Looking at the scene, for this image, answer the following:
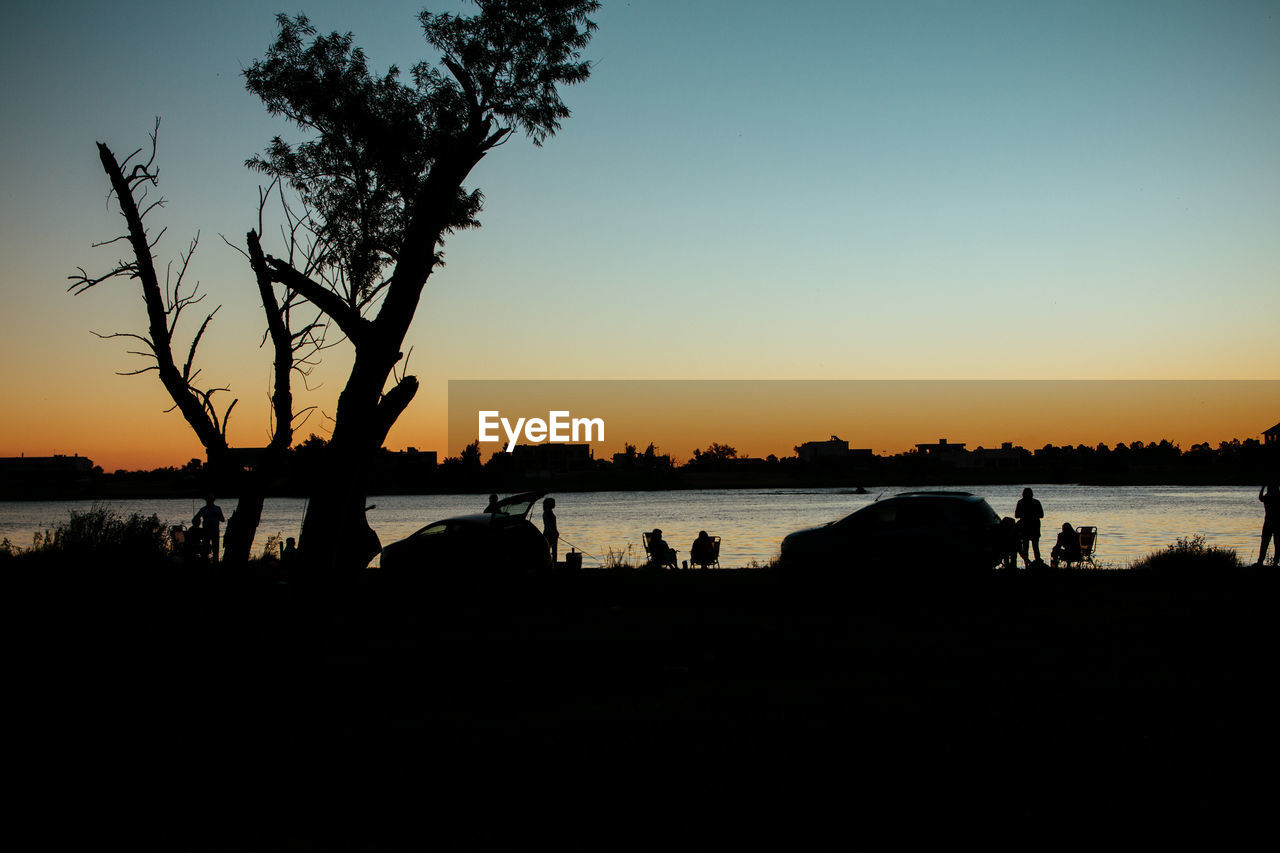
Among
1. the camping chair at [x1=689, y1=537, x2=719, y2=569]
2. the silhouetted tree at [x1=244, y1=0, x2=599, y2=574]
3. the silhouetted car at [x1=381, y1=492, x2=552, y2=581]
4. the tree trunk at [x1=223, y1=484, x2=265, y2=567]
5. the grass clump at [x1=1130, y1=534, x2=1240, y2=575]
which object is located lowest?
the camping chair at [x1=689, y1=537, x2=719, y2=569]

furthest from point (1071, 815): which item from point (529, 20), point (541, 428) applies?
point (541, 428)

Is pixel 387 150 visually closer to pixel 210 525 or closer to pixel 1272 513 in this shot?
pixel 210 525

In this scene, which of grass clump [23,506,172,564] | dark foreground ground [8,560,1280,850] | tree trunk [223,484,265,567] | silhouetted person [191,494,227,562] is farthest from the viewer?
silhouetted person [191,494,227,562]

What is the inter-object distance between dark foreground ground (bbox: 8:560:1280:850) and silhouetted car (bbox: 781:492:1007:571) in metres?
4.26

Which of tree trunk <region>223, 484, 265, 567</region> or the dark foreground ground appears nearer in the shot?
the dark foreground ground

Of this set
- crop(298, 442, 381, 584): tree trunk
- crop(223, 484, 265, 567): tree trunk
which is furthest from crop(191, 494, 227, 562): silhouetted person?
crop(298, 442, 381, 584): tree trunk

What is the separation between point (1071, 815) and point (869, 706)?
245 centimetres

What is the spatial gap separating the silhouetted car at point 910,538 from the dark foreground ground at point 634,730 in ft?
14.0

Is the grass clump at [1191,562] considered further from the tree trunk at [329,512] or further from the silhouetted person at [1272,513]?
the tree trunk at [329,512]

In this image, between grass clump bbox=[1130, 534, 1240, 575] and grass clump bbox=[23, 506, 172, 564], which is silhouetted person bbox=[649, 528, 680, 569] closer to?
grass clump bbox=[1130, 534, 1240, 575]

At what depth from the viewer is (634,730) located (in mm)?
7098

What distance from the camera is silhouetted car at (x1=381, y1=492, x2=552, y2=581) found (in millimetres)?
17969

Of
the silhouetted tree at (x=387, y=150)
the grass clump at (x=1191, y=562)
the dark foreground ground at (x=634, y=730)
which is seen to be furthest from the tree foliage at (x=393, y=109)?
the grass clump at (x=1191, y=562)

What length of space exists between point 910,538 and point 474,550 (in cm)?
803
